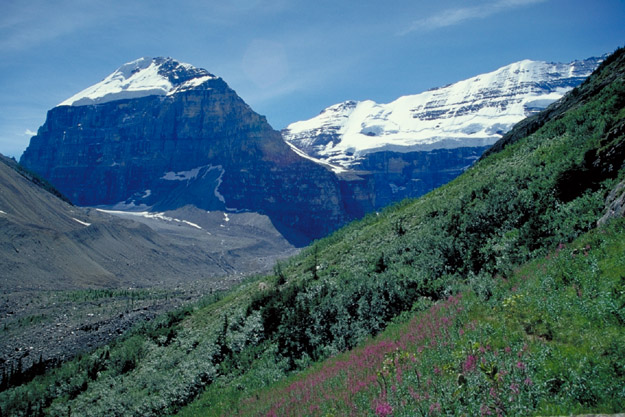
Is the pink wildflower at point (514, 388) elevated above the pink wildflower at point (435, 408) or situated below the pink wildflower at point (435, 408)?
above

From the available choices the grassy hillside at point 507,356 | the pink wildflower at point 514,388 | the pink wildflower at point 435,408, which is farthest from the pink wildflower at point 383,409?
the pink wildflower at point 514,388

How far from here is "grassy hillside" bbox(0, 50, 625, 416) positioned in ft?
22.9

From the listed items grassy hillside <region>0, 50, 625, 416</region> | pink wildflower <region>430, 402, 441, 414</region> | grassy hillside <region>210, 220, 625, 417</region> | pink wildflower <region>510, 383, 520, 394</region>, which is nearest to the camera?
grassy hillside <region>210, 220, 625, 417</region>

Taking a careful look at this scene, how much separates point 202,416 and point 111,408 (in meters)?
6.81

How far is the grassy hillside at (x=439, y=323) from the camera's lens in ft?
22.9

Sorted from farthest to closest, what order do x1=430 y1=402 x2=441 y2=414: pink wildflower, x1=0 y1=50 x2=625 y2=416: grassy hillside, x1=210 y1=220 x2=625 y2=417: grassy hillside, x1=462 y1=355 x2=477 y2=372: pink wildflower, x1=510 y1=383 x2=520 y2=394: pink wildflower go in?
x1=462 y1=355 x2=477 y2=372: pink wildflower → x1=0 y1=50 x2=625 y2=416: grassy hillside → x1=430 y1=402 x2=441 y2=414: pink wildflower → x1=510 y1=383 x2=520 y2=394: pink wildflower → x1=210 y1=220 x2=625 y2=417: grassy hillside

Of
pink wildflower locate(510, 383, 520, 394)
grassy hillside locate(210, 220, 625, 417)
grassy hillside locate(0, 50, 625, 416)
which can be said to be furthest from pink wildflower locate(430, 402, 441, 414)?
pink wildflower locate(510, 383, 520, 394)

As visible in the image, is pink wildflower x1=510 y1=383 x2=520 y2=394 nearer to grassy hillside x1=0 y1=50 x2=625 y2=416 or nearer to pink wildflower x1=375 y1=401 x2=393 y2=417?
grassy hillside x1=0 y1=50 x2=625 y2=416

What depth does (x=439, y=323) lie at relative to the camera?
10703 mm

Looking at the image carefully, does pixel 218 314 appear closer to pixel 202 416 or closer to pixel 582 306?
pixel 202 416

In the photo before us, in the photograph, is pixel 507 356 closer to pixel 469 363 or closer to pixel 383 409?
pixel 469 363

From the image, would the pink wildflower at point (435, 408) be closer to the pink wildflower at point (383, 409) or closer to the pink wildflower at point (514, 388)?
the pink wildflower at point (383, 409)

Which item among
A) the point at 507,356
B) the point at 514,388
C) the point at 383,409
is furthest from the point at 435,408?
the point at 507,356

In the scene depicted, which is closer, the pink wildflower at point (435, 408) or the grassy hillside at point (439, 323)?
the pink wildflower at point (435, 408)
